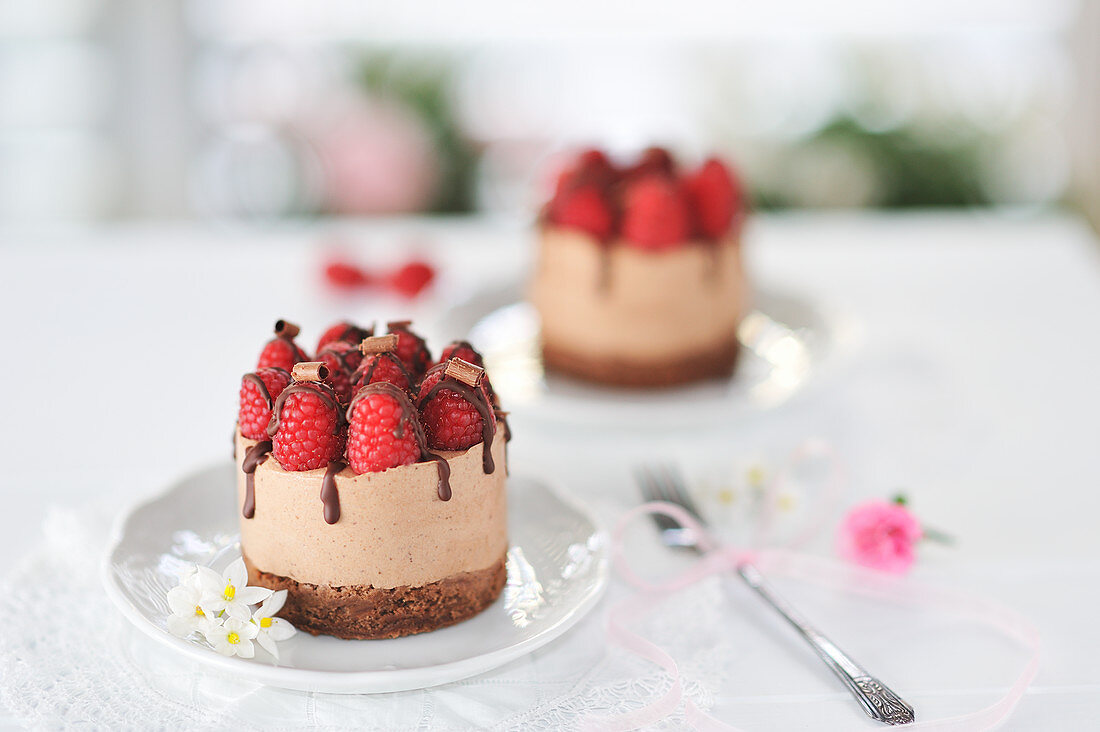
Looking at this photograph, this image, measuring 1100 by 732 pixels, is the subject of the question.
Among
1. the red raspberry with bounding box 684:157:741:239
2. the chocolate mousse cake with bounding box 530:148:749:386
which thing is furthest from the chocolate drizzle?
the red raspberry with bounding box 684:157:741:239

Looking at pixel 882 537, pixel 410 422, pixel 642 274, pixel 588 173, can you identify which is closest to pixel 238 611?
pixel 410 422

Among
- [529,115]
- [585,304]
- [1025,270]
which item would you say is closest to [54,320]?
[585,304]

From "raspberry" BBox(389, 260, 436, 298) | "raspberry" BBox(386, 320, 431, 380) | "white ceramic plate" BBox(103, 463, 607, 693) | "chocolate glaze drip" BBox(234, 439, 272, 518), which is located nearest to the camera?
"white ceramic plate" BBox(103, 463, 607, 693)

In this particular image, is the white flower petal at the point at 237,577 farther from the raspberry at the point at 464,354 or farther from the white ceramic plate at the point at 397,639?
the raspberry at the point at 464,354

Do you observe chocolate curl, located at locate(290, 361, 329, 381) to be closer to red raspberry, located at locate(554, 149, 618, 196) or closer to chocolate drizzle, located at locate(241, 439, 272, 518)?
chocolate drizzle, located at locate(241, 439, 272, 518)

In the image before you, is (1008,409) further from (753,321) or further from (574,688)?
(574,688)

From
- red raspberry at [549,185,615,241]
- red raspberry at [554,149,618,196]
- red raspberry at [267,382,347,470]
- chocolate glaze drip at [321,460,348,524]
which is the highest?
red raspberry at [554,149,618,196]

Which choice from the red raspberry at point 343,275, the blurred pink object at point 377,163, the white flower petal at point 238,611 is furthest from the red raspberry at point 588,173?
the blurred pink object at point 377,163
